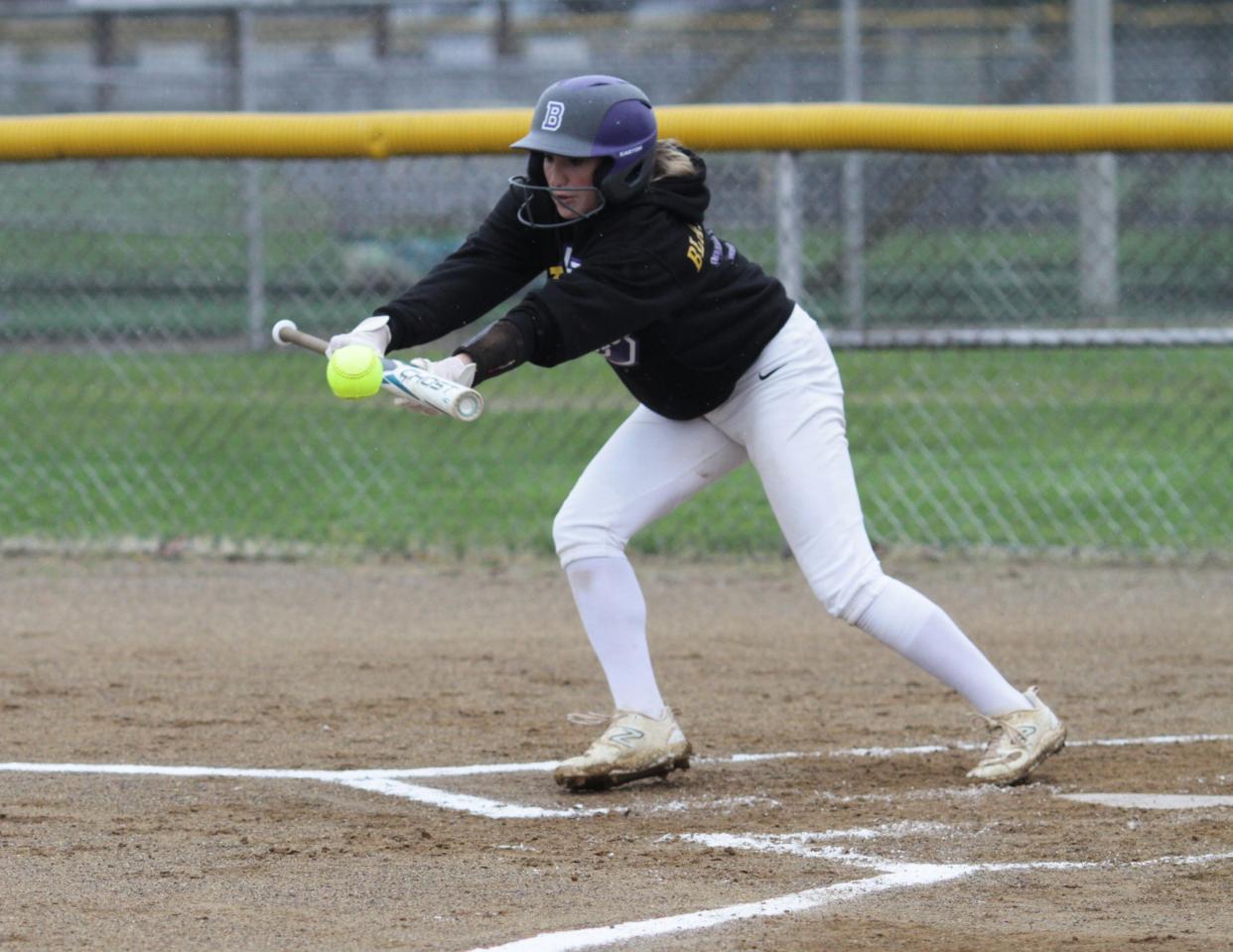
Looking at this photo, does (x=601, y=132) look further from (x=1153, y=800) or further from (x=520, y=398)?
(x=520, y=398)

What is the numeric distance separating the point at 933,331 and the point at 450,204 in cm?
350

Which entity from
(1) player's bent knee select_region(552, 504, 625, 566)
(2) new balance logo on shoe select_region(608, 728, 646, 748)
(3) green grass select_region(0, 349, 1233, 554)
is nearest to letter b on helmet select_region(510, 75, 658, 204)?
(1) player's bent knee select_region(552, 504, 625, 566)

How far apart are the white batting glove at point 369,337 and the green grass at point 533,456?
3.98m

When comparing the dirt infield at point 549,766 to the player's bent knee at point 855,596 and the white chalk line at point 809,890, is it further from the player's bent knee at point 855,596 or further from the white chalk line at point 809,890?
the player's bent knee at point 855,596

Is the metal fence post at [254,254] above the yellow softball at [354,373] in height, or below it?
below

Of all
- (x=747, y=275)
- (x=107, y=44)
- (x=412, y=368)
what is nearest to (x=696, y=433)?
(x=747, y=275)

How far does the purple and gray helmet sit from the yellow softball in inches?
29.8

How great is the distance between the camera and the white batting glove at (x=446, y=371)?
12.3 feet

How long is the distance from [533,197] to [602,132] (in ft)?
1.11

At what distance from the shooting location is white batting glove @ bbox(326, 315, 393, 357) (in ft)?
12.8

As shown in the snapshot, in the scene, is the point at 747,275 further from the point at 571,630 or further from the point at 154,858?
the point at 571,630

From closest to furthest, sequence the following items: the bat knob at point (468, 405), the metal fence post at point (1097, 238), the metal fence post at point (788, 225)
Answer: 1. the bat knob at point (468, 405)
2. the metal fence post at point (788, 225)
3. the metal fence post at point (1097, 238)

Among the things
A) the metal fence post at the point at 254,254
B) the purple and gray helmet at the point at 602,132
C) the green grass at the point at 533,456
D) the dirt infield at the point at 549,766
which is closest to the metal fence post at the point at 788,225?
the green grass at the point at 533,456

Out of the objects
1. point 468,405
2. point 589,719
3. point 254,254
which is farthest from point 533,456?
point 468,405
